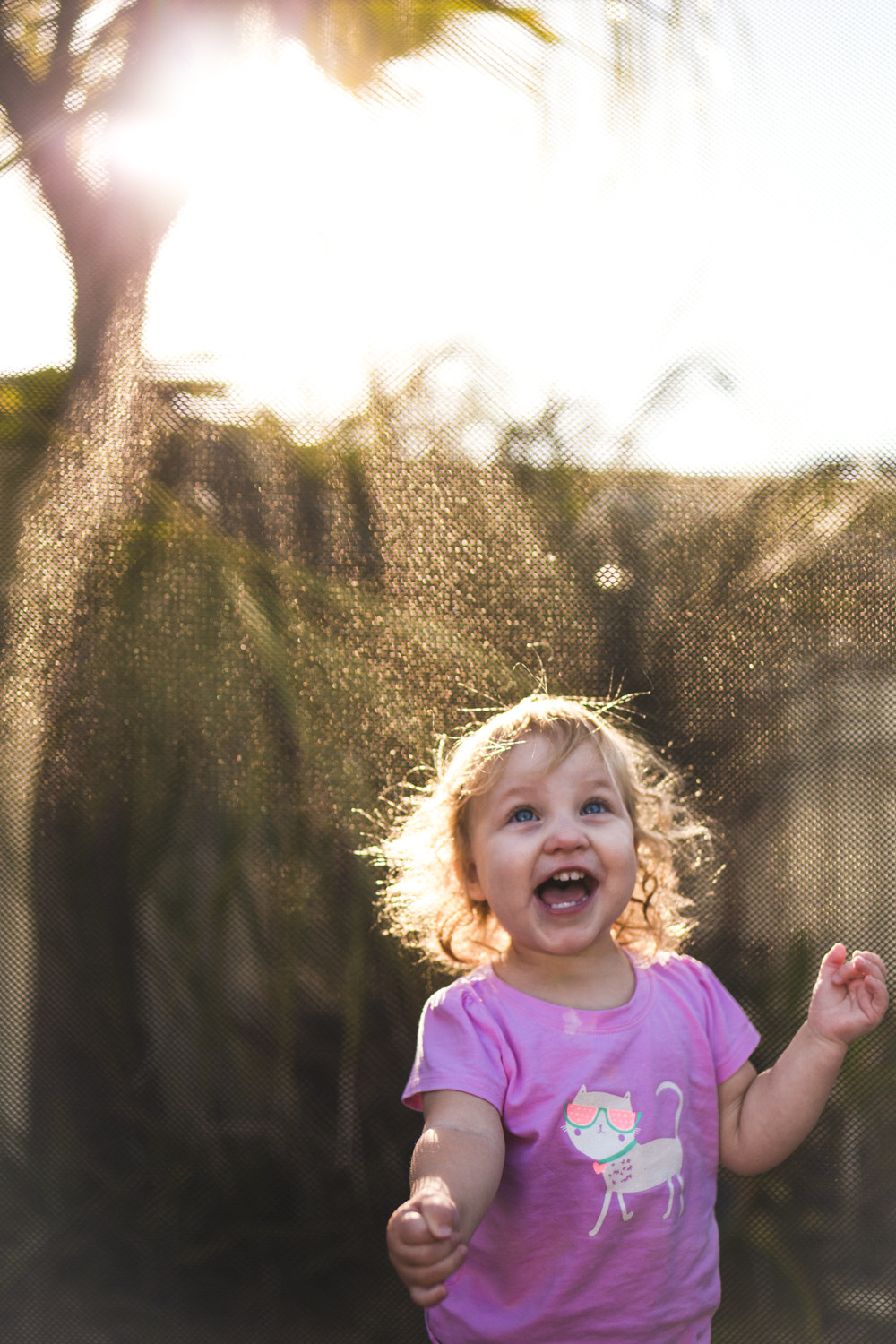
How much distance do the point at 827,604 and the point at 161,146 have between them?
3.22 feet

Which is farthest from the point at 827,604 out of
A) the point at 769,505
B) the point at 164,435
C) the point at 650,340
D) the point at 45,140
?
the point at 45,140

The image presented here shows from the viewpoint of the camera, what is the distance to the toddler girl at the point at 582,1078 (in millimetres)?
961

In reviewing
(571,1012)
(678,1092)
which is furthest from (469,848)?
(678,1092)

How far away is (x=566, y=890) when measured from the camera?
1.02 m

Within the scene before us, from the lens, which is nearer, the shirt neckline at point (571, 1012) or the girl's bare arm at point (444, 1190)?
the girl's bare arm at point (444, 1190)

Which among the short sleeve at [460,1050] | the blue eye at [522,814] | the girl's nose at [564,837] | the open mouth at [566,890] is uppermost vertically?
the blue eye at [522,814]

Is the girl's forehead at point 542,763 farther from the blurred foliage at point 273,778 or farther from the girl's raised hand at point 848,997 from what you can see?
the girl's raised hand at point 848,997

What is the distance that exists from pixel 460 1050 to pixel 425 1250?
0.26 metres

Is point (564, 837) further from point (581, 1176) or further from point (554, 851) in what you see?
point (581, 1176)

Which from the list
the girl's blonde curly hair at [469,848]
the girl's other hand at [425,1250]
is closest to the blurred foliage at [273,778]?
the girl's blonde curly hair at [469,848]

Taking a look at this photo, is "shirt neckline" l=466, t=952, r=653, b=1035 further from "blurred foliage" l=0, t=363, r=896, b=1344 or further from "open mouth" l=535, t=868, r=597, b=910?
"blurred foliage" l=0, t=363, r=896, b=1344

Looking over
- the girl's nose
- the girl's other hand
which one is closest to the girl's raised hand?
the girl's nose

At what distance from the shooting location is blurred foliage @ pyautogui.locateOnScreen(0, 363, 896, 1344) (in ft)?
4.02

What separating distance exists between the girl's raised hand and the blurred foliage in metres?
0.23
